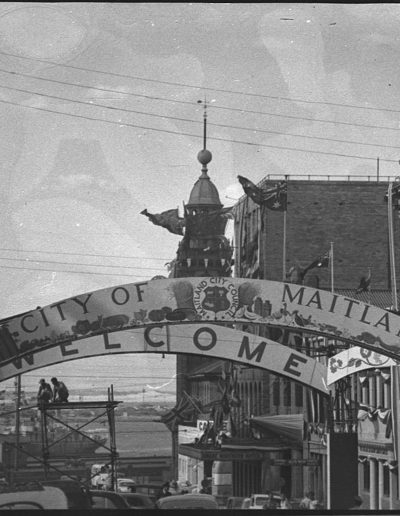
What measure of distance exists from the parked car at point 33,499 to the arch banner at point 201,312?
139 cm

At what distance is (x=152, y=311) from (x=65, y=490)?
2123 mm

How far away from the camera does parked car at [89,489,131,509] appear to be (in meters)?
11.8

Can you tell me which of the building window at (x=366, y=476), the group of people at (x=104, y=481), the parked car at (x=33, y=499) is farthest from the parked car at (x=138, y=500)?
the building window at (x=366, y=476)

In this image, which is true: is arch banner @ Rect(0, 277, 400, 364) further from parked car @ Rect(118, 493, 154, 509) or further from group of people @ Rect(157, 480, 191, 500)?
group of people @ Rect(157, 480, 191, 500)

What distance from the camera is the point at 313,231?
103ft

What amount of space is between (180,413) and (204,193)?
12.0 meters

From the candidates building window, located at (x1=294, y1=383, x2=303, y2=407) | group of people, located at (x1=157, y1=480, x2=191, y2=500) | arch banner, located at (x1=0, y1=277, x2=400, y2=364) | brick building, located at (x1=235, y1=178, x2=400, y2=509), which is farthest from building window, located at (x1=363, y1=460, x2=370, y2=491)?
arch banner, located at (x1=0, y1=277, x2=400, y2=364)

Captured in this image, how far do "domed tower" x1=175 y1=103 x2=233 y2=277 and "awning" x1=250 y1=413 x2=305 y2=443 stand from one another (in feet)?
12.7

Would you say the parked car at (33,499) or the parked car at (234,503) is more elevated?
the parked car at (33,499)

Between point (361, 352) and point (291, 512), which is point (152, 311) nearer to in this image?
point (291, 512)

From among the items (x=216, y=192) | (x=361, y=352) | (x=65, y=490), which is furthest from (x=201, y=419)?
(x=65, y=490)

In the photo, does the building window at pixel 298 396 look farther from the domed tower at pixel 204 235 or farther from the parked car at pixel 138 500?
→ the parked car at pixel 138 500

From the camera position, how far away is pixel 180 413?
3234 centimetres

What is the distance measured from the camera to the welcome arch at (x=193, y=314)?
11.5 m
